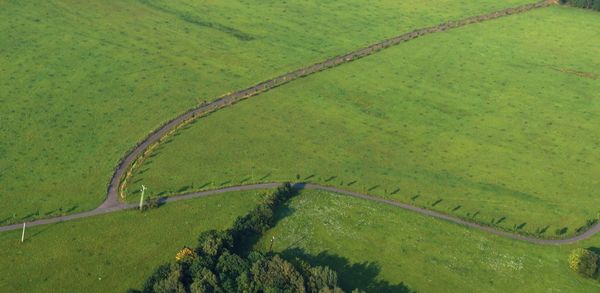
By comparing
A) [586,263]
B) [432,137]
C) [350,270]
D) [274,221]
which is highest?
[432,137]

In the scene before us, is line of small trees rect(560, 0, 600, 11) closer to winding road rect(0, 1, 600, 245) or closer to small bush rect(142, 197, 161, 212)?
→ winding road rect(0, 1, 600, 245)

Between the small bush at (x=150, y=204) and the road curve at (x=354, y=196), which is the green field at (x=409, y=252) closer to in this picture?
the road curve at (x=354, y=196)

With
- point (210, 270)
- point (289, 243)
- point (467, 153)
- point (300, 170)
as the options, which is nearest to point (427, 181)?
point (467, 153)

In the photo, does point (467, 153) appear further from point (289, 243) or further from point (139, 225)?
point (139, 225)

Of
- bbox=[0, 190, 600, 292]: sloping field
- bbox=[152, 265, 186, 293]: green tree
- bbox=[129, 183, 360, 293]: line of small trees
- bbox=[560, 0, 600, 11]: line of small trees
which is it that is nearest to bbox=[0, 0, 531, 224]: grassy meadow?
bbox=[0, 190, 600, 292]: sloping field

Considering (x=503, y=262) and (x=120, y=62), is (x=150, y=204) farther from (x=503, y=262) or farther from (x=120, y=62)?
(x=120, y=62)

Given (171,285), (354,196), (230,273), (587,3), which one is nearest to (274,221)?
(354,196)

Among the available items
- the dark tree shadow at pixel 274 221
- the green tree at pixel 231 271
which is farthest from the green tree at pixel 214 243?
the dark tree shadow at pixel 274 221
